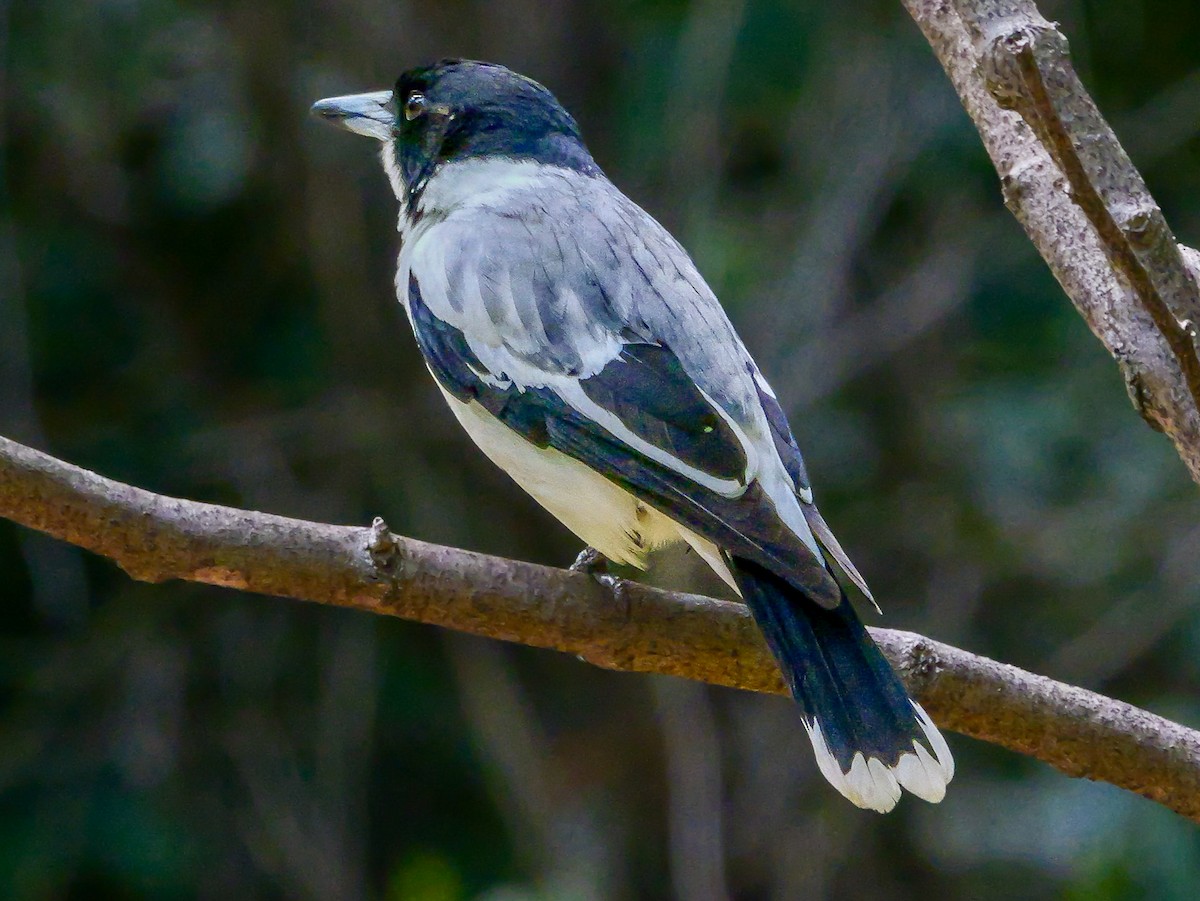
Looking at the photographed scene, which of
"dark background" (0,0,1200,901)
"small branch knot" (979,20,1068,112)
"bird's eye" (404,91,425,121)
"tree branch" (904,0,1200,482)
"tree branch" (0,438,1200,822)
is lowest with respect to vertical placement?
"dark background" (0,0,1200,901)

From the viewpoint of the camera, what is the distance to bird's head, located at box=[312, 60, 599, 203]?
276 cm

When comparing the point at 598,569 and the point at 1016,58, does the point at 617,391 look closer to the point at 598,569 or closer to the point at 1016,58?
the point at 598,569

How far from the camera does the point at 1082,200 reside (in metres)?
1.54

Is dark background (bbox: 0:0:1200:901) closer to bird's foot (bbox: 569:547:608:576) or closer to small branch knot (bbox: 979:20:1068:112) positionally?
bird's foot (bbox: 569:547:608:576)

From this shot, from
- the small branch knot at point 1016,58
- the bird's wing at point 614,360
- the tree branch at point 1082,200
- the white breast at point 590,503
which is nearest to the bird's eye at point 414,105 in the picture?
the bird's wing at point 614,360

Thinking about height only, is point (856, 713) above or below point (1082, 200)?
below

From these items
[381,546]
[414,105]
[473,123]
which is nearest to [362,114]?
[414,105]

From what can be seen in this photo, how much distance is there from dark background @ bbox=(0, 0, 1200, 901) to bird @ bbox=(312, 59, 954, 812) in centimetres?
119

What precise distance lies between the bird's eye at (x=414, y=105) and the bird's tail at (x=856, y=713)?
1392mm

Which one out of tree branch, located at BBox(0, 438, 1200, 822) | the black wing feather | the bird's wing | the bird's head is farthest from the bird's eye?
tree branch, located at BBox(0, 438, 1200, 822)

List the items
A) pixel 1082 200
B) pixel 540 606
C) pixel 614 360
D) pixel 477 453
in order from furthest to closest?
1. pixel 477 453
2. pixel 614 360
3. pixel 540 606
4. pixel 1082 200

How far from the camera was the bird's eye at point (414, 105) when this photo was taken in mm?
2848

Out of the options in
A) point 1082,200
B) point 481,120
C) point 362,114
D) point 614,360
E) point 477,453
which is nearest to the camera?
point 1082,200

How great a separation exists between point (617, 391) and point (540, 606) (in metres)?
0.34
